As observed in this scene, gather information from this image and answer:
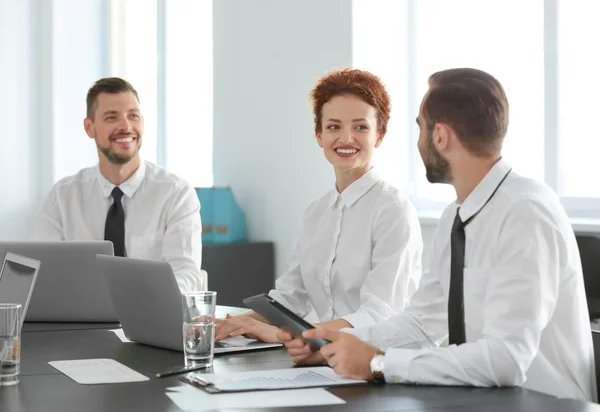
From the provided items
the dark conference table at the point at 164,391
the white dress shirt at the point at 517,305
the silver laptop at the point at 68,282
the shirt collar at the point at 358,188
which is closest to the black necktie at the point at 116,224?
the silver laptop at the point at 68,282

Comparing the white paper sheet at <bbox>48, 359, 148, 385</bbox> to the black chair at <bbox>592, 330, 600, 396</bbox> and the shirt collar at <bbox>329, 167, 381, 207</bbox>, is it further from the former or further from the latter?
the shirt collar at <bbox>329, 167, 381, 207</bbox>

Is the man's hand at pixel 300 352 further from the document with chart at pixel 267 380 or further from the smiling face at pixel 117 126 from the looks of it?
the smiling face at pixel 117 126

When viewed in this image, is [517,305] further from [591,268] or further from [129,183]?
[129,183]

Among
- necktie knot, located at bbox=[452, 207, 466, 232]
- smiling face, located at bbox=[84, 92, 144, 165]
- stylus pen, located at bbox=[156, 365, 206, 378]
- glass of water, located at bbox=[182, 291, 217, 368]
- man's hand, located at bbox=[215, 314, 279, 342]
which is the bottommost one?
stylus pen, located at bbox=[156, 365, 206, 378]

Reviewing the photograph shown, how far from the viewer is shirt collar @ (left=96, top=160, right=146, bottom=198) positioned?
3699mm

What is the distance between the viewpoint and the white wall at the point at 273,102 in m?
4.87

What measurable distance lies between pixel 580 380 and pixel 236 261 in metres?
3.49

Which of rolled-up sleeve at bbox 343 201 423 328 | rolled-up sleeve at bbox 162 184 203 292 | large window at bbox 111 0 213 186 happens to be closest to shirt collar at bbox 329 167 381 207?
rolled-up sleeve at bbox 343 201 423 328

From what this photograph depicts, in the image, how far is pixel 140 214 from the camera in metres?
3.67

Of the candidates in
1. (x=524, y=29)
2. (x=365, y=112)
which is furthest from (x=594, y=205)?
(x=365, y=112)

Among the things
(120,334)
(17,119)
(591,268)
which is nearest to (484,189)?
(591,268)

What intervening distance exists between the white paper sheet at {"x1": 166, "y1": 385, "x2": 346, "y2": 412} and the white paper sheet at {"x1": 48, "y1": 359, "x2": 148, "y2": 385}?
0.19 metres

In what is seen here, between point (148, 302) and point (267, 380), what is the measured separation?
0.55m

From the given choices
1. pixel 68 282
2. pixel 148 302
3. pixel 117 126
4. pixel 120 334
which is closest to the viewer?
pixel 148 302
